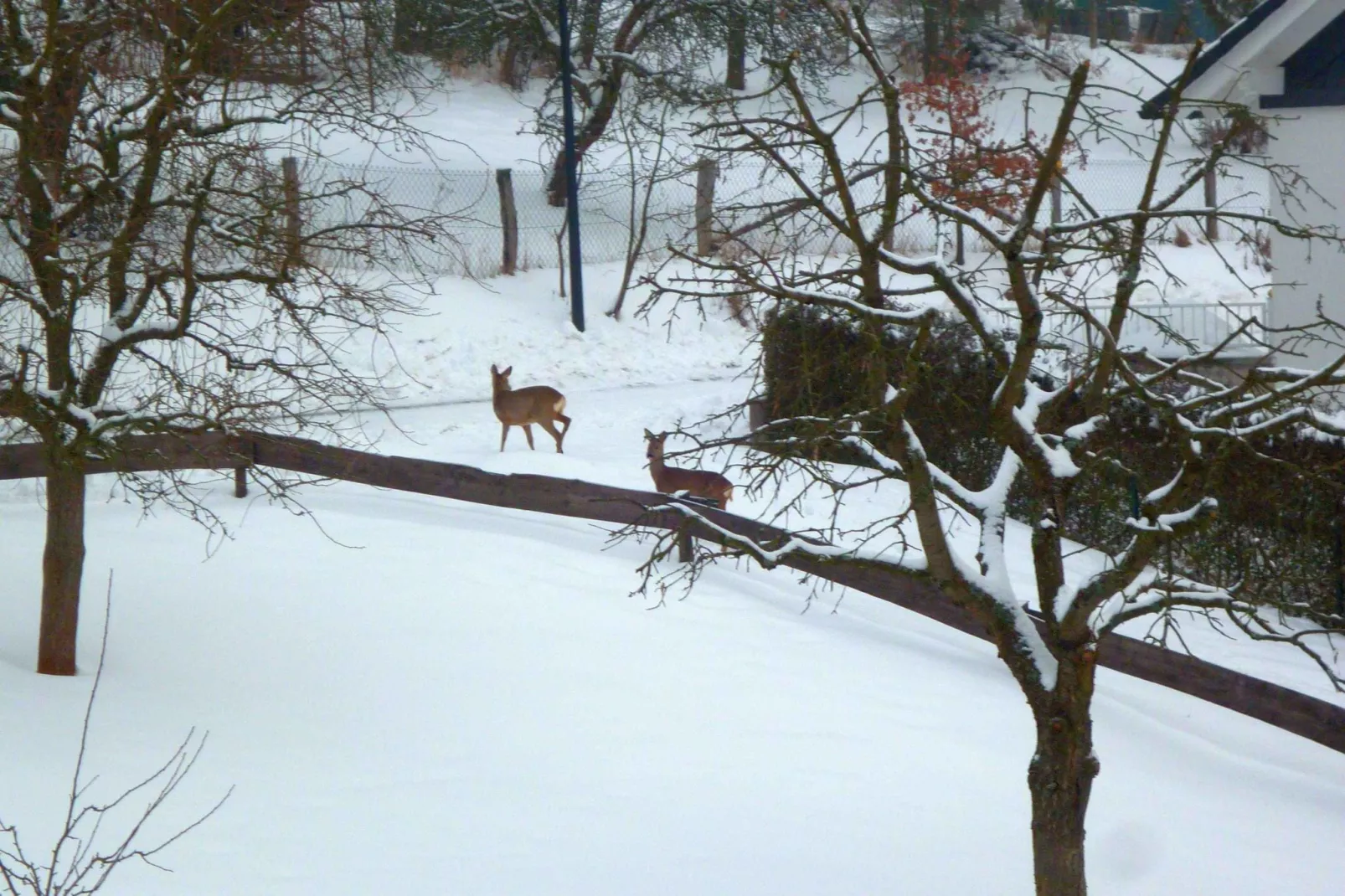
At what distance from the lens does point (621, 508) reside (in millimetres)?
11078

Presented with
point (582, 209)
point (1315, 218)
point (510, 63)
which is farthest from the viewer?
point (510, 63)

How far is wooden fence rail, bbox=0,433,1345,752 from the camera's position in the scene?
7.03 meters

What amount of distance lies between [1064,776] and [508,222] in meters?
18.9

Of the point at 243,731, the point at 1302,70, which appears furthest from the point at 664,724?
the point at 1302,70

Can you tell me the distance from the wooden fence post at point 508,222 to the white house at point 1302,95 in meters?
13.0

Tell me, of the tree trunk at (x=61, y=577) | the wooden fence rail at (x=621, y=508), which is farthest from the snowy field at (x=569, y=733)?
the wooden fence rail at (x=621, y=508)

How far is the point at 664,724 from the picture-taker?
300 inches

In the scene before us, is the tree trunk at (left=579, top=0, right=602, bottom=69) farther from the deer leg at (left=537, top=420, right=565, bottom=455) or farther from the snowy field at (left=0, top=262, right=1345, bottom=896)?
the snowy field at (left=0, top=262, right=1345, bottom=896)

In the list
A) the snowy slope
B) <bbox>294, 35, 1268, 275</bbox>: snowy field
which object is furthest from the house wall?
<bbox>294, 35, 1268, 275</bbox>: snowy field

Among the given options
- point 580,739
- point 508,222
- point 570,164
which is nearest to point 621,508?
point 580,739

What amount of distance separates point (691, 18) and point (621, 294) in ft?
21.1

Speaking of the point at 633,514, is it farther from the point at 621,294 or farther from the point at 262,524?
the point at 621,294

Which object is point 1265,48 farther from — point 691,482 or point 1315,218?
point 691,482

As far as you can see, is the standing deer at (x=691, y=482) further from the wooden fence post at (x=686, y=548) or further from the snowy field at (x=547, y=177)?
the snowy field at (x=547, y=177)
